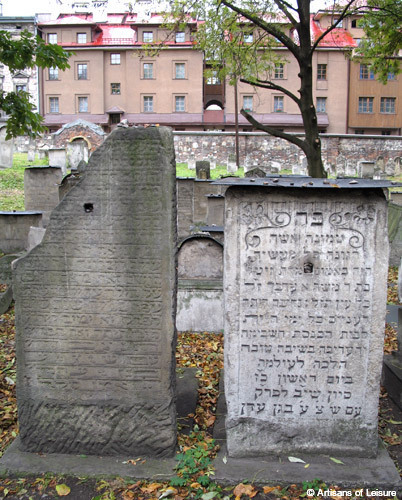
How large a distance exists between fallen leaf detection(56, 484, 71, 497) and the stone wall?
31.5m

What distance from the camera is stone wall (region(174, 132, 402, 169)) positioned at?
34.3 m

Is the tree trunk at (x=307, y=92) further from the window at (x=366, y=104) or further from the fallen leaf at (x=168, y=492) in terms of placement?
the window at (x=366, y=104)

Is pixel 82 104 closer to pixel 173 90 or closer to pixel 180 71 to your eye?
pixel 173 90

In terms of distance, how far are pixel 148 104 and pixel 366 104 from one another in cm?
1801

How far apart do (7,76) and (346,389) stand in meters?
47.4

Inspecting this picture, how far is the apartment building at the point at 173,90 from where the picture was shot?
136 feet

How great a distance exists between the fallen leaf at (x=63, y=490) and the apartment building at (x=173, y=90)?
1543 inches

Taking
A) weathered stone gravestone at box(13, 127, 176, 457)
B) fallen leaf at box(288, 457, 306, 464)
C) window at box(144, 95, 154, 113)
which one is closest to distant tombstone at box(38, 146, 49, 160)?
window at box(144, 95, 154, 113)

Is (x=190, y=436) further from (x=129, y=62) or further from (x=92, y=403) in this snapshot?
(x=129, y=62)

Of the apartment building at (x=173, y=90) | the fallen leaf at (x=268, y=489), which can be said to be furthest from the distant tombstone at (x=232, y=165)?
the fallen leaf at (x=268, y=489)

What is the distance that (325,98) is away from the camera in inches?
1656

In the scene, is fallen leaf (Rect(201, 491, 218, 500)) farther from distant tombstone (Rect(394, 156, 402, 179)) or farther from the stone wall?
the stone wall

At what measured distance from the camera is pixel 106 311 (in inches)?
141

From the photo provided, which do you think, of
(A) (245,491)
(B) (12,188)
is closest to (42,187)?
(B) (12,188)
